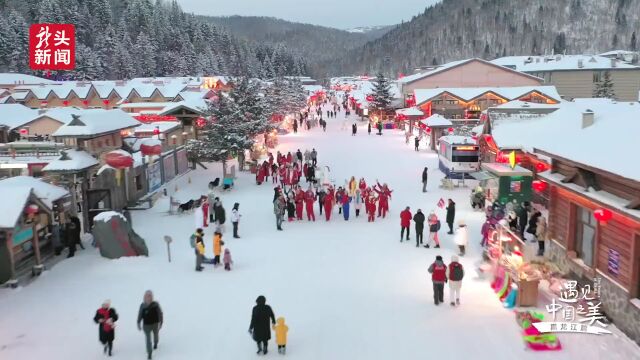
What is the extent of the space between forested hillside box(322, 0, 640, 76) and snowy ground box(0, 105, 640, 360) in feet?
519

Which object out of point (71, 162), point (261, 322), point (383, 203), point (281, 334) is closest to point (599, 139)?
point (281, 334)

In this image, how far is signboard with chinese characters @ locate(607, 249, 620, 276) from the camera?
1022 cm

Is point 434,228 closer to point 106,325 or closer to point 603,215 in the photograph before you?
point 603,215

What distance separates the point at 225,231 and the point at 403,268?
631cm

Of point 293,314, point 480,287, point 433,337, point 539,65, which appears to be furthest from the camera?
point 539,65

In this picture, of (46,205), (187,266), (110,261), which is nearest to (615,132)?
(187,266)

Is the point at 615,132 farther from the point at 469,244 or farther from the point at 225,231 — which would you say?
the point at 225,231

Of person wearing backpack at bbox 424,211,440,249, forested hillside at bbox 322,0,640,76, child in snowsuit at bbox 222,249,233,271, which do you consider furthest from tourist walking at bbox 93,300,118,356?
forested hillside at bbox 322,0,640,76

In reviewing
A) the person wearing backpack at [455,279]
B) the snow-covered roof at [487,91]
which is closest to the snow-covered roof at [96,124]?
the person wearing backpack at [455,279]

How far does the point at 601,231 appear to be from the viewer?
10.9 metres

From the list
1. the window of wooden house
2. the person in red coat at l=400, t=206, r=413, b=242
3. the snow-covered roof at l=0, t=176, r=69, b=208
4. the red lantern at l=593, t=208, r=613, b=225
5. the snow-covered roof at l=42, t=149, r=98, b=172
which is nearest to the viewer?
the red lantern at l=593, t=208, r=613, b=225

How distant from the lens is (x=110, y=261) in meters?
14.4

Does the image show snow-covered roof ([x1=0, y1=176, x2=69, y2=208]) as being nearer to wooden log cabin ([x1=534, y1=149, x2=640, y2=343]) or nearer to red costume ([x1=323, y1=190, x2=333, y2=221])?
red costume ([x1=323, y1=190, x2=333, y2=221])

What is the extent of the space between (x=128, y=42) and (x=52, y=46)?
70.4m
